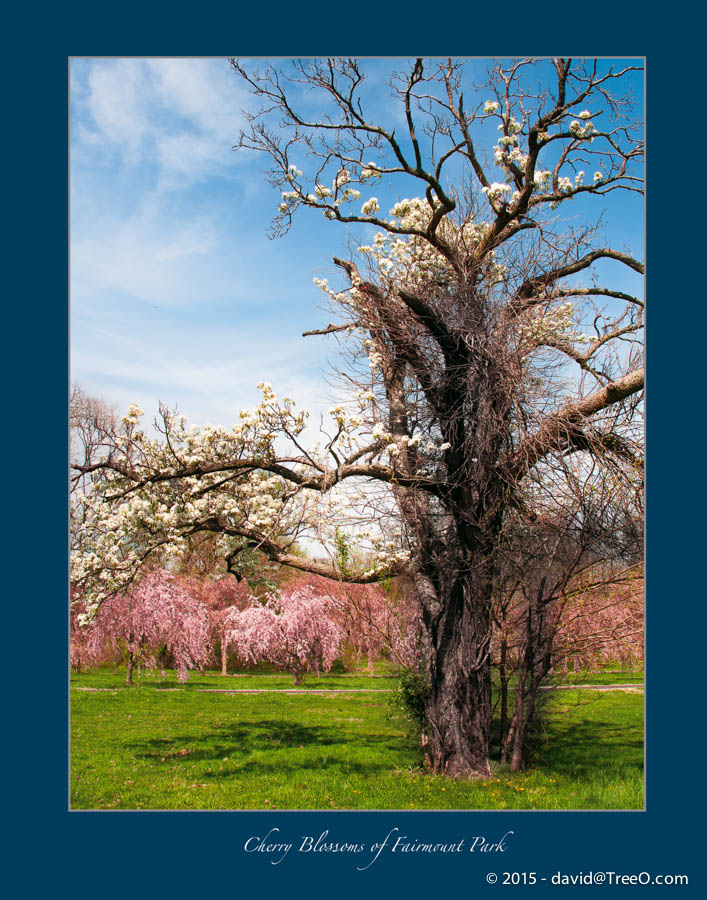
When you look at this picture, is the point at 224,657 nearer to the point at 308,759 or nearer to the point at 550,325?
the point at 308,759

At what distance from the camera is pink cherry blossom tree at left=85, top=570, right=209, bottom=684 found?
60.3 feet

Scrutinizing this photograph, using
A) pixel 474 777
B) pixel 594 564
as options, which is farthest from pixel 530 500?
pixel 474 777

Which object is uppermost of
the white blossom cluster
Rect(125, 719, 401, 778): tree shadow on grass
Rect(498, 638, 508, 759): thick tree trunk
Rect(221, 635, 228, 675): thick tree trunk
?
the white blossom cluster

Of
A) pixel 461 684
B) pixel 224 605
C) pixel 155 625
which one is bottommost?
pixel 224 605

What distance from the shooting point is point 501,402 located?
7.56 m

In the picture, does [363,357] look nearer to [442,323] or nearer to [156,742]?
[442,323]

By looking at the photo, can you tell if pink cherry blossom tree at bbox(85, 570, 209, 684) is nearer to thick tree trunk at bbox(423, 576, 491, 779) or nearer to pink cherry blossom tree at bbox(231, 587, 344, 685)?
pink cherry blossom tree at bbox(231, 587, 344, 685)

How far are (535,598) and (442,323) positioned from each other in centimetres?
344

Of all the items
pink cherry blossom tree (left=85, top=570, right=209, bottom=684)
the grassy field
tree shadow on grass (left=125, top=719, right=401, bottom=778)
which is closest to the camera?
the grassy field

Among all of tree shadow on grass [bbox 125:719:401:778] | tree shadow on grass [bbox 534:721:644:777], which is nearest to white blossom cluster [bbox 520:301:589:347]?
tree shadow on grass [bbox 534:721:644:777]

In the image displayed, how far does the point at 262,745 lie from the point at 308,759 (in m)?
1.54

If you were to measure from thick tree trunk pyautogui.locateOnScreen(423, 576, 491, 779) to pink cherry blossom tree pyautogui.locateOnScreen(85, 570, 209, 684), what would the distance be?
11747 mm

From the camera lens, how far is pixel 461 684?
783cm

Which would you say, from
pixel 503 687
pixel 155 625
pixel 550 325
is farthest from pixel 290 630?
pixel 550 325
